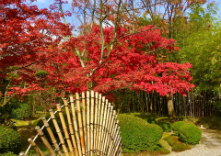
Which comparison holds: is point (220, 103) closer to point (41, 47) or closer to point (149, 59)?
point (149, 59)

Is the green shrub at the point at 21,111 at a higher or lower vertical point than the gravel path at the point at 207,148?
higher

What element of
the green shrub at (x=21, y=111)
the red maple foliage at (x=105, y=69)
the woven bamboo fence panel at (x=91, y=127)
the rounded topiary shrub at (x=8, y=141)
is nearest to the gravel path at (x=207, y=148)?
the red maple foliage at (x=105, y=69)

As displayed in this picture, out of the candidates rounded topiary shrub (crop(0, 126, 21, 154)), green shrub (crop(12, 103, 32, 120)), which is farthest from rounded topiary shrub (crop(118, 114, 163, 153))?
green shrub (crop(12, 103, 32, 120))

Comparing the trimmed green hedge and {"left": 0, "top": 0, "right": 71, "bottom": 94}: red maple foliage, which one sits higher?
{"left": 0, "top": 0, "right": 71, "bottom": 94}: red maple foliage

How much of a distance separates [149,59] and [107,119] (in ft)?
20.6

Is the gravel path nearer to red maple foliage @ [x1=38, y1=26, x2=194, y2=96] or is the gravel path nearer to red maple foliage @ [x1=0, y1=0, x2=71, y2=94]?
red maple foliage @ [x1=38, y1=26, x2=194, y2=96]

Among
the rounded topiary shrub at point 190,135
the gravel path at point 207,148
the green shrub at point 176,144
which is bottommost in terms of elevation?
the gravel path at point 207,148

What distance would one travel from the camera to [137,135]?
6.22 meters

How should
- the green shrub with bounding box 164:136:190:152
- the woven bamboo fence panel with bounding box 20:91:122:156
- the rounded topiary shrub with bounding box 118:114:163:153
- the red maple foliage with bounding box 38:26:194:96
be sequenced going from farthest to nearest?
the green shrub with bounding box 164:136:190:152 → the red maple foliage with bounding box 38:26:194:96 → the rounded topiary shrub with bounding box 118:114:163:153 → the woven bamboo fence panel with bounding box 20:91:122:156

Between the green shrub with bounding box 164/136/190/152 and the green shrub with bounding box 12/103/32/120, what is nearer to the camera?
the green shrub with bounding box 164/136/190/152

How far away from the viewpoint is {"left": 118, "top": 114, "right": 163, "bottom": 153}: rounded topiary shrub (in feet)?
20.2

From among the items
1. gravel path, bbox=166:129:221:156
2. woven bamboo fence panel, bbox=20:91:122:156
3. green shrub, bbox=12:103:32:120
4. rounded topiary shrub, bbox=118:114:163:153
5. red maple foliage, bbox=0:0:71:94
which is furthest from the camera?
green shrub, bbox=12:103:32:120

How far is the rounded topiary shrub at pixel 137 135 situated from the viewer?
242 inches

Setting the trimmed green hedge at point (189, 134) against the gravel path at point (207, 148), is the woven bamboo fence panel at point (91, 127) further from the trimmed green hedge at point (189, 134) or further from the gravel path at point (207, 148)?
the trimmed green hedge at point (189, 134)
